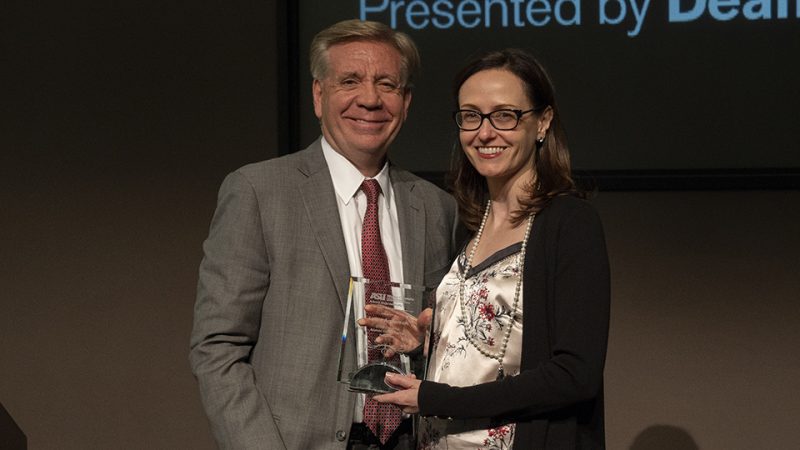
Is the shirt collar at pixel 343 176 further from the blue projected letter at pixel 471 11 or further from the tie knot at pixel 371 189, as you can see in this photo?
the blue projected letter at pixel 471 11

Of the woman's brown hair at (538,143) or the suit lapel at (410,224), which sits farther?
the suit lapel at (410,224)

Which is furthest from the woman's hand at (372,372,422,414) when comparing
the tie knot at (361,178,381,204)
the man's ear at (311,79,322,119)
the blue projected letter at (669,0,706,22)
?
the blue projected letter at (669,0,706,22)

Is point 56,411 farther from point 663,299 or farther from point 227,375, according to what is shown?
point 663,299

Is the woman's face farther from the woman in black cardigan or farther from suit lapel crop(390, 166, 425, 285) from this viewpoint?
suit lapel crop(390, 166, 425, 285)

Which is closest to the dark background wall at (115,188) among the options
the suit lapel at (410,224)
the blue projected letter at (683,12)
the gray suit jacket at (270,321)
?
the blue projected letter at (683,12)

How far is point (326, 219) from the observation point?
7.52 ft

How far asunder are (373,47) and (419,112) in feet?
4.01

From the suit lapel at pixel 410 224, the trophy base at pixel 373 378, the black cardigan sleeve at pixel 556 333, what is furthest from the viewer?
the suit lapel at pixel 410 224

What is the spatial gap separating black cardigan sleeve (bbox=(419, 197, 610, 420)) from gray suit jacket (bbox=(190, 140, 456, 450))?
0.32 metres

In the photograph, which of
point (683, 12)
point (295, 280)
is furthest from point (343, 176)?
point (683, 12)

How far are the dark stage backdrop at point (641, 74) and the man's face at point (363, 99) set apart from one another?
3.90ft

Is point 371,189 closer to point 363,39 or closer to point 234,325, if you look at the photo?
point 363,39

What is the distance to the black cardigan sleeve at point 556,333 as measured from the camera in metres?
1.91

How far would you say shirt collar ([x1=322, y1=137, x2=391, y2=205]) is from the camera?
2371mm
